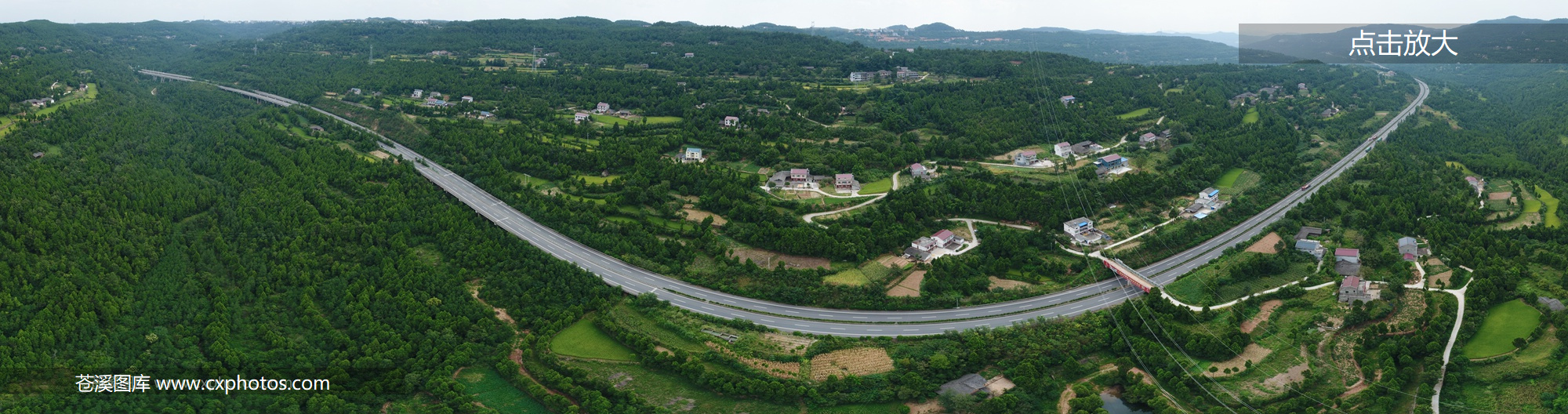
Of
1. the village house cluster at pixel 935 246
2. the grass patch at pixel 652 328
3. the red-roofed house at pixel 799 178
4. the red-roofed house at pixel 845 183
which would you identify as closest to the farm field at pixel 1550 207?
the village house cluster at pixel 935 246

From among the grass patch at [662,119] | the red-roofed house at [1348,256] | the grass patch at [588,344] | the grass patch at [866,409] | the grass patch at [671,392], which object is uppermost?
the grass patch at [662,119]

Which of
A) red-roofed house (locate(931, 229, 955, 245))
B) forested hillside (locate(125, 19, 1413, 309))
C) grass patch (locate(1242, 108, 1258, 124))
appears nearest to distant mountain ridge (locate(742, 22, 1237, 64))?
forested hillside (locate(125, 19, 1413, 309))

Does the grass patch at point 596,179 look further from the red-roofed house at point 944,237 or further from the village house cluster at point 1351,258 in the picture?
the village house cluster at point 1351,258

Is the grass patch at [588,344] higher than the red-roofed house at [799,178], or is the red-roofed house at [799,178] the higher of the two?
the red-roofed house at [799,178]

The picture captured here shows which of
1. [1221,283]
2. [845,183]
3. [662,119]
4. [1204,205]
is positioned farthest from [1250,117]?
[662,119]

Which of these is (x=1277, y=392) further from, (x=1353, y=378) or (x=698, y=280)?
(x=698, y=280)

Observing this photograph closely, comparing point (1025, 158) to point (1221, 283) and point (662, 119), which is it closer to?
point (1221, 283)
